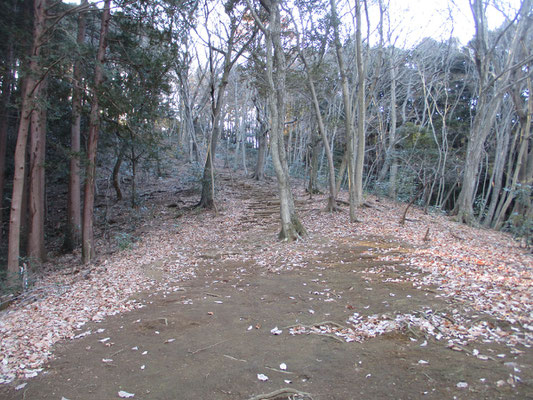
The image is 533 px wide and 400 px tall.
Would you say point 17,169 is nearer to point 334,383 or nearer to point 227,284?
point 227,284

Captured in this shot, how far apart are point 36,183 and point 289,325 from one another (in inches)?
360

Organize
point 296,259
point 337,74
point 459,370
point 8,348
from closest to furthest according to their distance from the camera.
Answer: point 459,370, point 8,348, point 296,259, point 337,74

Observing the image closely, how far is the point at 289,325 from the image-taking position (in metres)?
5.28

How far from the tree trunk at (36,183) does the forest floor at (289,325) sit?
1601 mm

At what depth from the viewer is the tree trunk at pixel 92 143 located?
32.7 ft

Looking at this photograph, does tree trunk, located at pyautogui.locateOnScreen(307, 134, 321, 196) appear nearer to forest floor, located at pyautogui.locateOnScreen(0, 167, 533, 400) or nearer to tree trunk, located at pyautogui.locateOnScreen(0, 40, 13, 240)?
forest floor, located at pyautogui.locateOnScreen(0, 167, 533, 400)

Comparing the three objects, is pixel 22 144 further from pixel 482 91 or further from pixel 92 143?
pixel 482 91

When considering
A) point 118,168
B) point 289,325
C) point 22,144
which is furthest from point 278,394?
point 118,168

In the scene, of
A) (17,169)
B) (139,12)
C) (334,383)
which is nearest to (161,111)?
(139,12)

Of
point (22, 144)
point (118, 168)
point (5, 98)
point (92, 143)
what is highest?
point (5, 98)

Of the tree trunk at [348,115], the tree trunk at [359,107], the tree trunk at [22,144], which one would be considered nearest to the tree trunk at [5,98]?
the tree trunk at [22,144]

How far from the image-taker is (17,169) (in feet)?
28.0

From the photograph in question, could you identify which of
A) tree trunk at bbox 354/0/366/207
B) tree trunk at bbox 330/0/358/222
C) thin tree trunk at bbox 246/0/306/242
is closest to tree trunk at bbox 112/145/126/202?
thin tree trunk at bbox 246/0/306/242

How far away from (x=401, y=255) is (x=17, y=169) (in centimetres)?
963
